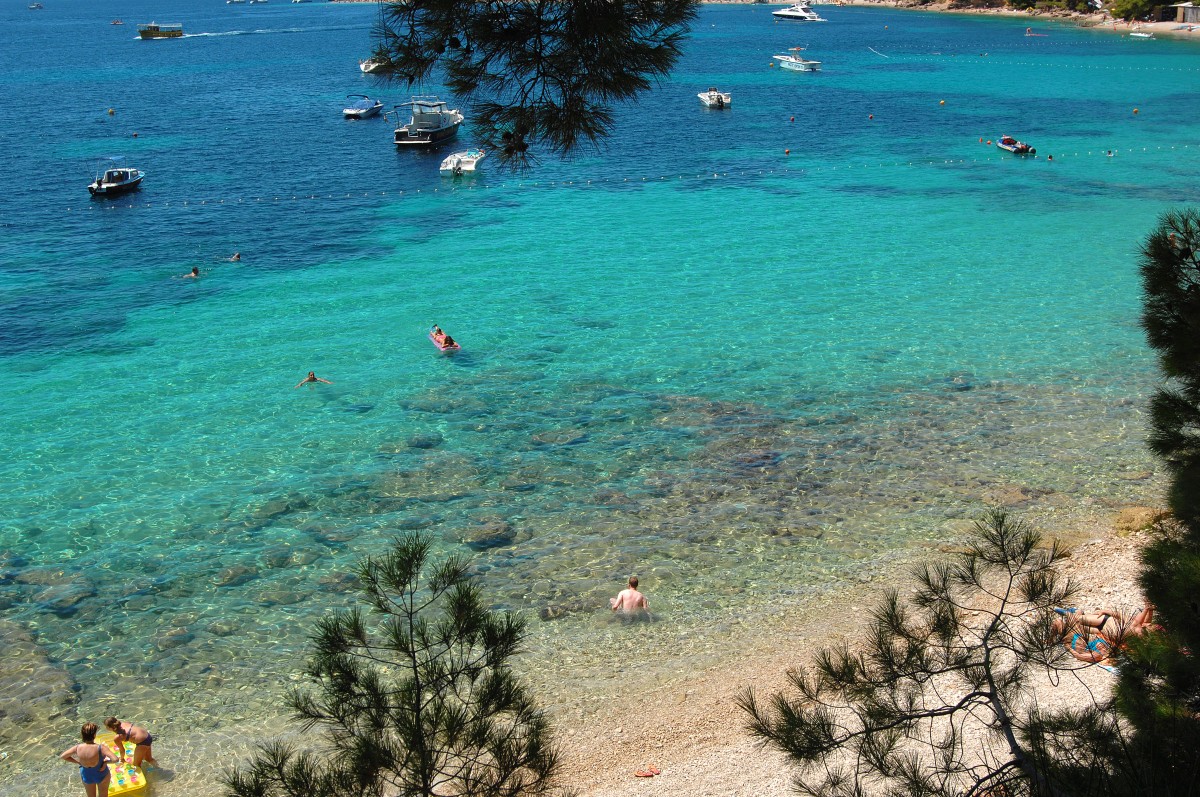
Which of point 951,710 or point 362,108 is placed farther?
point 362,108

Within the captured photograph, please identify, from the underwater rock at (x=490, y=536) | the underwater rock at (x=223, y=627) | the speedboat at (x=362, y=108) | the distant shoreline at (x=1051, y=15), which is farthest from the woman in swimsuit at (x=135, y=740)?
the distant shoreline at (x=1051, y=15)

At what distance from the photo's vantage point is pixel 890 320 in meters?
25.2

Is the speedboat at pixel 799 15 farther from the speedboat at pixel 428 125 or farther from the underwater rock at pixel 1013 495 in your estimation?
the underwater rock at pixel 1013 495

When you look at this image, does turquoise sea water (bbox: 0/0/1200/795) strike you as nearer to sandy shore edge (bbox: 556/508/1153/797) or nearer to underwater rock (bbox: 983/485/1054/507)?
underwater rock (bbox: 983/485/1054/507)

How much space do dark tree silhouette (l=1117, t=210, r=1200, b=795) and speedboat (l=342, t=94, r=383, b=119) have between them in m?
57.7

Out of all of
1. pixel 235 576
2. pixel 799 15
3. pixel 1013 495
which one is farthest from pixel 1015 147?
pixel 799 15

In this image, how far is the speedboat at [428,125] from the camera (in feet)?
165

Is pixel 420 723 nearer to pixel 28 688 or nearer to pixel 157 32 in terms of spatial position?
pixel 28 688

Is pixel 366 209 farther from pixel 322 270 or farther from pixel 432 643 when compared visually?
pixel 432 643

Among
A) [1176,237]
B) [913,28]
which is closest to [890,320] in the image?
[1176,237]

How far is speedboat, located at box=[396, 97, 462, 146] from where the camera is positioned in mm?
50250

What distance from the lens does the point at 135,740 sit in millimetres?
10609

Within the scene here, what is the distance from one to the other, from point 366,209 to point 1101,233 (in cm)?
2763

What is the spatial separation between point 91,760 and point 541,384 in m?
13.0
